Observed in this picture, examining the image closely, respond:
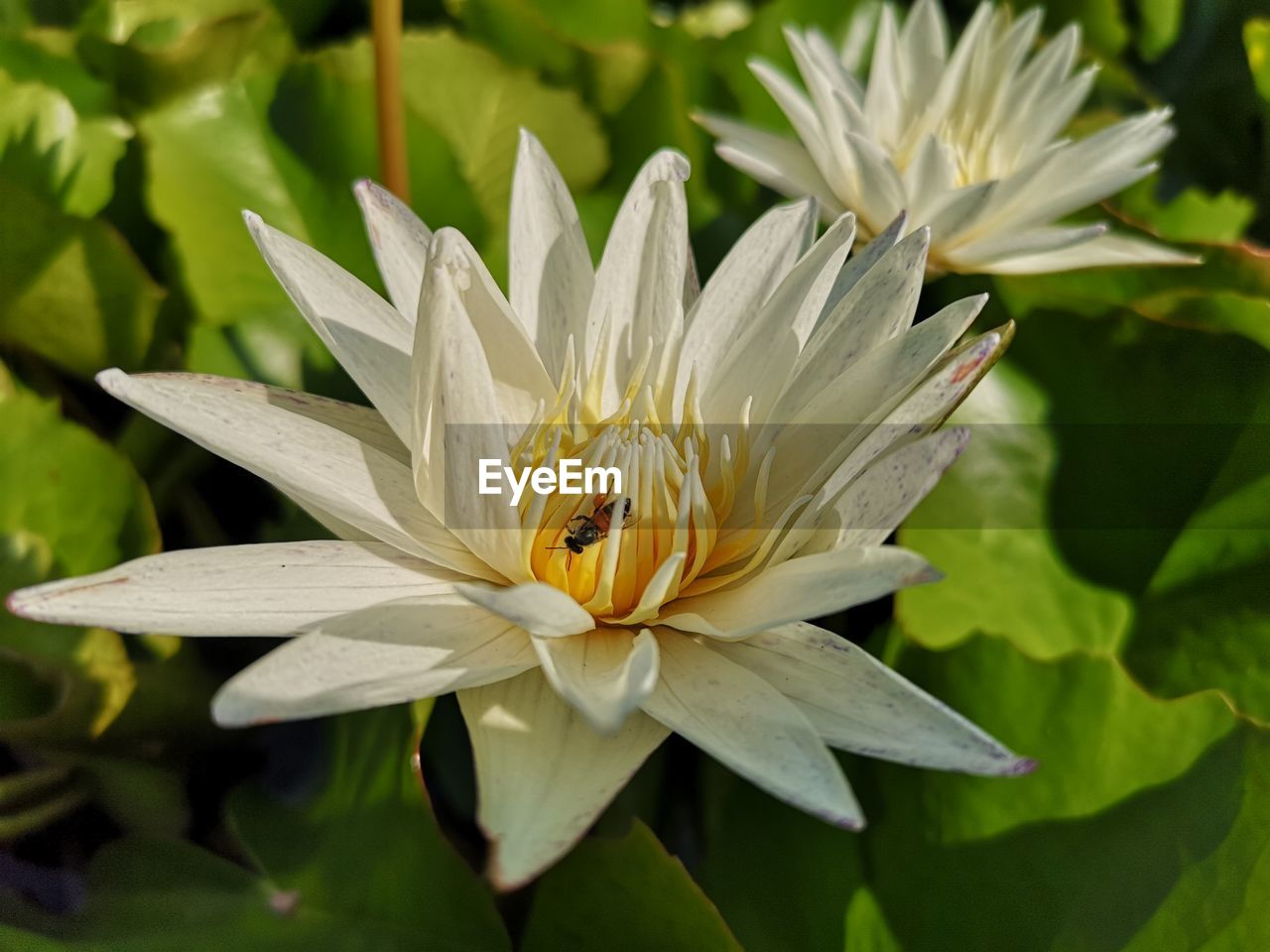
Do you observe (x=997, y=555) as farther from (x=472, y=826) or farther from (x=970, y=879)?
(x=472, y=826)

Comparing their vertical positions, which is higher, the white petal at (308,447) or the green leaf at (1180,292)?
the green leaf at (1180,292)

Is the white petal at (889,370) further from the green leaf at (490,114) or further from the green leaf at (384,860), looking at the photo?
the green leaf at (490,114)

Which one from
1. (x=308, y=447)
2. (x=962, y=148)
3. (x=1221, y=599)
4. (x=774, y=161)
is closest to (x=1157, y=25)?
(x=962, y=148)

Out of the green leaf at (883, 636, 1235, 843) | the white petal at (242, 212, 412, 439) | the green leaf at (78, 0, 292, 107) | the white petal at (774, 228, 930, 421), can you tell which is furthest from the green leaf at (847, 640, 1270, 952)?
the green leaf at (78, 0, 292, 107)

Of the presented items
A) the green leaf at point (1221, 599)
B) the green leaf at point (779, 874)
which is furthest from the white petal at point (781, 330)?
the green leaf at point (1221, 599)

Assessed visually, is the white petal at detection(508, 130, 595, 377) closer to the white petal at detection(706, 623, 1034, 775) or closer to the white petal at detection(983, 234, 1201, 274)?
the white petal at detection(706, 623, 1034, 775)

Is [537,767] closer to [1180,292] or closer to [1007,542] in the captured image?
[1007,542]

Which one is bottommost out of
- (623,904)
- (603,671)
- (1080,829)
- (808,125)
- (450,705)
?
(450,705)
